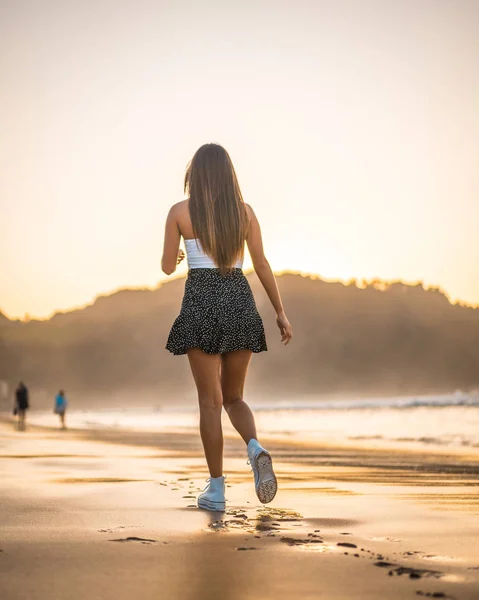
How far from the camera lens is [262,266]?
595cm

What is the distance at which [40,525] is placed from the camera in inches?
185

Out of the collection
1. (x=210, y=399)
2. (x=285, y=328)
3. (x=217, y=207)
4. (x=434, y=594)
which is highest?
(x=217, y=207)

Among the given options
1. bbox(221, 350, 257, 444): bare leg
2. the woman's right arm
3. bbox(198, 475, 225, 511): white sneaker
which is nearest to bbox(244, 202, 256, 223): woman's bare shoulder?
the woman's right arm

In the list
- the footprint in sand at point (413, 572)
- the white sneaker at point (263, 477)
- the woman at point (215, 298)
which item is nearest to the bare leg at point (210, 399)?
the woman at point (215, 298)

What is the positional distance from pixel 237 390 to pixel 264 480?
0.66 m

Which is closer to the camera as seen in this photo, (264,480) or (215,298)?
(264,480)

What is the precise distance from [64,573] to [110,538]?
812 millimetres

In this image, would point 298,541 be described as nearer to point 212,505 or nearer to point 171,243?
point 212,505

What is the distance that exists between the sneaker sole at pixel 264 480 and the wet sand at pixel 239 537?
106 mm

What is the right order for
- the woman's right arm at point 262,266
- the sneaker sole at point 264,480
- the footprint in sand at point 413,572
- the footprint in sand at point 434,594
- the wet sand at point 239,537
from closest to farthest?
1. the footprint in sand at point 434,594
2. the wet sand at point 239,537
3. the footprint in sand at point 413,572
4. the sneaker sole at point 264,480
5. the woman's right arm at point 262,266

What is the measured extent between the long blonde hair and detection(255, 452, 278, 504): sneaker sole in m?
1.08

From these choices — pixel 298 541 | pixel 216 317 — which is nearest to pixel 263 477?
pixel 216 317

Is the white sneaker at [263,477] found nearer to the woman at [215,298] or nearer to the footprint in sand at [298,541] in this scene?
the woman at [215,298]

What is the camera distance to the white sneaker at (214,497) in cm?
542
